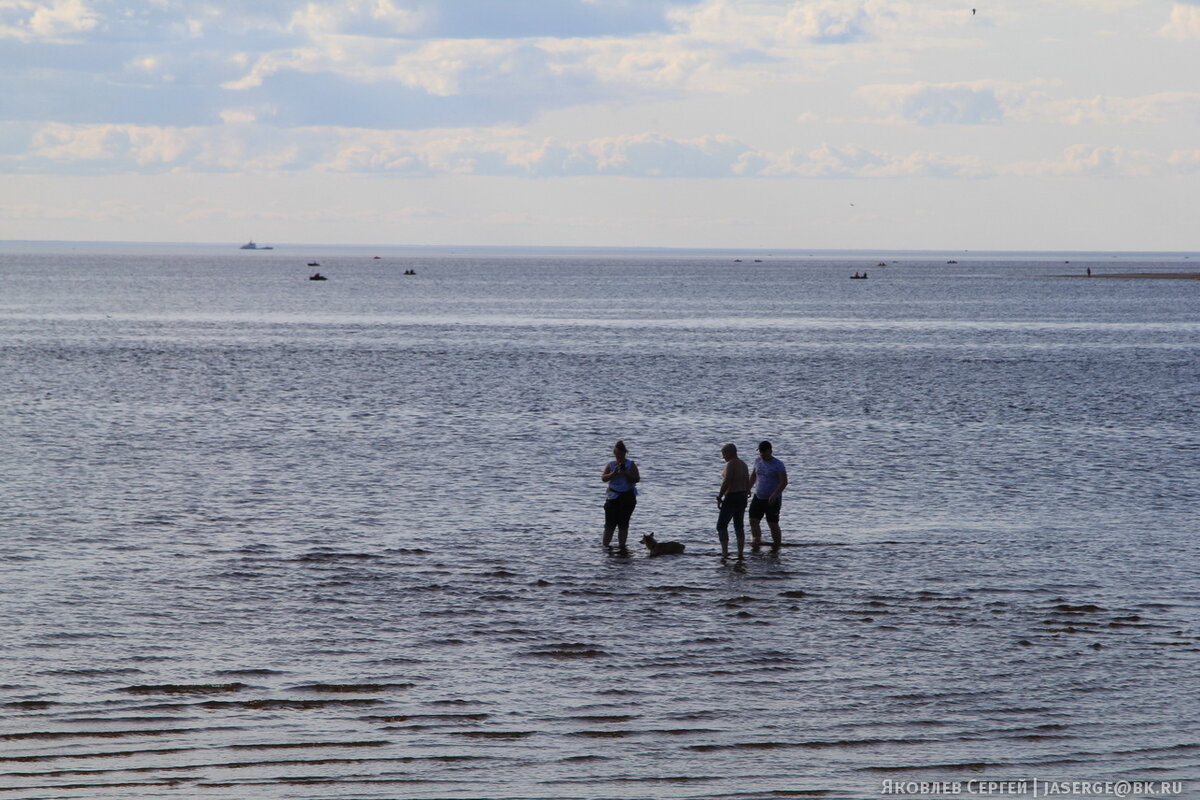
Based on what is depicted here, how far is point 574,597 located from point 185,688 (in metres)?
6.29

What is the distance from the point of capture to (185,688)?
45.6 feet

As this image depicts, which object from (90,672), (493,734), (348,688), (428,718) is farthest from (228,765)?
(90,672)

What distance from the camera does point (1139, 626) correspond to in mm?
17203

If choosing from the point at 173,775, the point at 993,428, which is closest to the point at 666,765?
the point at 173,775

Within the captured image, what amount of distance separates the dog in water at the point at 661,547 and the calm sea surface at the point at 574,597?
0.23 metres

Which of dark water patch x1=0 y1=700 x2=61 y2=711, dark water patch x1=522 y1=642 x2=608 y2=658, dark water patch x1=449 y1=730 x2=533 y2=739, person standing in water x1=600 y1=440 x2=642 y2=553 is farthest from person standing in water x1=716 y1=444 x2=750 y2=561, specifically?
dark water patch x1=0 y1=700 x2=61 y2=711

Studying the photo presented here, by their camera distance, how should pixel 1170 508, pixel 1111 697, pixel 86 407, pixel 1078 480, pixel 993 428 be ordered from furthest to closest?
pixel 86 407 → pixel 993 428 → pixel 1078 480 → pixel 1170 508 → pixel 1111 697

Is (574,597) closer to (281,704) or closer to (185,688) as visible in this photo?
(281,704)

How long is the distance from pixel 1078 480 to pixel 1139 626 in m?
14.6

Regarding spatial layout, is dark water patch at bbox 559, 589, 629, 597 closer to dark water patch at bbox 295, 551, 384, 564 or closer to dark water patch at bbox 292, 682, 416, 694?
dark water patch at bbox 295, 551, 384, 564

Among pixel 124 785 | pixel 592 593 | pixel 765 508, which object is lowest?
pixel 592 593

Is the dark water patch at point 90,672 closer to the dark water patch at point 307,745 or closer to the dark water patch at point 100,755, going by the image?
the dark water patch at point 100,755

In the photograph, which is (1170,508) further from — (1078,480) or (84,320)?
(84,320)

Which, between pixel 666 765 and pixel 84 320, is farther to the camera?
pixel 84 320
